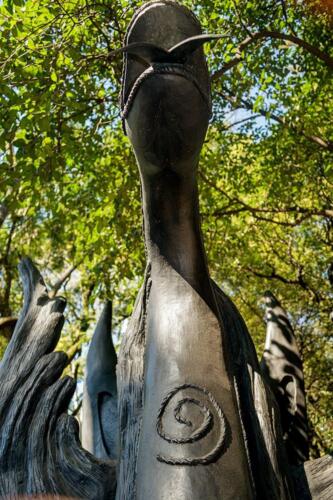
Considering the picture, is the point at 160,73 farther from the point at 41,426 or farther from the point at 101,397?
the point at 101,397

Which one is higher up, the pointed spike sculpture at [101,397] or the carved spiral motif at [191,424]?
the pointed spike sculpture at [101,397]

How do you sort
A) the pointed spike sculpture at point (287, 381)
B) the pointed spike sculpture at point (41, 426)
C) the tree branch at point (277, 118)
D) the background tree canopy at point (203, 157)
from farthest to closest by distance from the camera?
the tree branch at point (277, 118)
the background tree canopy at point (203, 157)
the pointed spike sculpture at point (287, 381)
the pointed spike sculpture at point (41, 426)

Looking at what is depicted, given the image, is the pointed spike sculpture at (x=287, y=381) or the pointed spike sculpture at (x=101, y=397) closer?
the pointed spike sculpture at (x=287, y=381)

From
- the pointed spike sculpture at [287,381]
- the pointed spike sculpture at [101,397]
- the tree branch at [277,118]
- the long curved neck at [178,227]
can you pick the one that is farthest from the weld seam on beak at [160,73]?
the tree branch at [277,118]

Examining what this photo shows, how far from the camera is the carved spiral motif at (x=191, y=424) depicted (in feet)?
5.26

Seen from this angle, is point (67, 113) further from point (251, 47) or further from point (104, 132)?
point (251, 47)

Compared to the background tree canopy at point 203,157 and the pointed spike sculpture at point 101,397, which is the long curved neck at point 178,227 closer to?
the pointed spike sculpture at point 101,397

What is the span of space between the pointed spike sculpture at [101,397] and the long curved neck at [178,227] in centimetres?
122

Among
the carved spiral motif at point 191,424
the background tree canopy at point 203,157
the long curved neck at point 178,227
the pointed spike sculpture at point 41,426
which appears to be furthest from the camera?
the background tree canopy at point 203,157

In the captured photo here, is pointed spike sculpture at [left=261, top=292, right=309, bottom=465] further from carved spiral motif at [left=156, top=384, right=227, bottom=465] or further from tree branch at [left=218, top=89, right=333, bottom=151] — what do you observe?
tree branch at [left=218, top=89, right=333, bottom=151]

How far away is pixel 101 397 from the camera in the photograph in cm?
299

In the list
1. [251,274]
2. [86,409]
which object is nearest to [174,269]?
[86,409]

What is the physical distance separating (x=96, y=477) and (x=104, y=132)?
6251 mm

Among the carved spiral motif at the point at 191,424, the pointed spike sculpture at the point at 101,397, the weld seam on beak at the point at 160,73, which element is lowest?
the carved spiral motif at the point at 191,424
